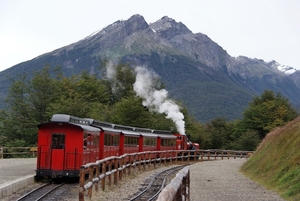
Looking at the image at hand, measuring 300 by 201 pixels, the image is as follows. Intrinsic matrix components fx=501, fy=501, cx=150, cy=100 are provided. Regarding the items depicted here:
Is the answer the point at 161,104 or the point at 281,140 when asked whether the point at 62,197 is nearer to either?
the point at 281,140

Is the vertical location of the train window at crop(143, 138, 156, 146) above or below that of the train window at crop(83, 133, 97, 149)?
above

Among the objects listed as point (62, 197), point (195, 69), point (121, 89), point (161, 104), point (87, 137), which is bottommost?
point (62, 197)

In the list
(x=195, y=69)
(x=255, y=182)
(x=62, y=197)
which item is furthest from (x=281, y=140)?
(x=195, y=69)

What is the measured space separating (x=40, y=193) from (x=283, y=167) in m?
8.62

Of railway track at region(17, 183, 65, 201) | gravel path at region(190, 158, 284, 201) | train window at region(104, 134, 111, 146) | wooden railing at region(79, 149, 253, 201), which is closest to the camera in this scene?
wooden railing at region(79, 149, 253, 201)

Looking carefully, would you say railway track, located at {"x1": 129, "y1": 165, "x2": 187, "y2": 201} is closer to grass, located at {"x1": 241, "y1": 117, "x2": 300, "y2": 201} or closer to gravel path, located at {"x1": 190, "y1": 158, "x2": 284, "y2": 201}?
gravel path, located at {"x1": 190, "y1": 158, "x2": 284, "y2": 201}

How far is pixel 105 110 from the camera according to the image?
5706cm

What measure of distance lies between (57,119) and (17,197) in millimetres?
5218

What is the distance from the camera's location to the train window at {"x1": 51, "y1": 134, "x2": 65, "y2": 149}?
1916 centimetres

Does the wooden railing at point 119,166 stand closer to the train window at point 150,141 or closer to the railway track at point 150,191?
the train window at point 150,141

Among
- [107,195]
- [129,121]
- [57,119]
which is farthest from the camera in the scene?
[129,121]

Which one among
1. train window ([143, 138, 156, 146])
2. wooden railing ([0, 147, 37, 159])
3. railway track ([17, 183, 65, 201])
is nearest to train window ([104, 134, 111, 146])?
railway track ([17, 183, 65, 201])

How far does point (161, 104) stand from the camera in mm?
51562

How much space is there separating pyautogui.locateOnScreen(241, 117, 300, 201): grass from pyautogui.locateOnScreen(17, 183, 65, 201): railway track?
23.4ft
